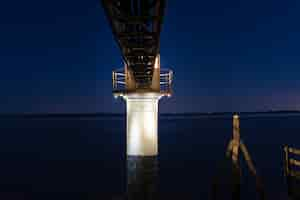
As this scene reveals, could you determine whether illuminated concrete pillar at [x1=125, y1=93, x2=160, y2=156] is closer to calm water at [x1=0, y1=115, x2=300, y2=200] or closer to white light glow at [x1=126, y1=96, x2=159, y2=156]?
white light glow at [x1=126, y1=96, x2=159, y2=156]

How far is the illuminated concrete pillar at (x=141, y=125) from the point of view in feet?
65.3

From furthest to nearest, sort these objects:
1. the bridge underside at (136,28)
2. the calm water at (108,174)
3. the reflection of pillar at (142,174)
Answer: the calm water at (108,174) < the reflection of pillar at (142,174) < the bridge underside at (136,28)

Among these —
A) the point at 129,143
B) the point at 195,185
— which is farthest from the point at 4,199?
the point at 195,185

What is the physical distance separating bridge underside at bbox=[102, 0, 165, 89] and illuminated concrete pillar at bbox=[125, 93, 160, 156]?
2309 mm

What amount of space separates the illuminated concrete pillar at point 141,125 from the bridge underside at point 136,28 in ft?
7.58

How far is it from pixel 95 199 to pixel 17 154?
31744 mm

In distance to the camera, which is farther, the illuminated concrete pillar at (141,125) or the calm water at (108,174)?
the calm water at (108,174)

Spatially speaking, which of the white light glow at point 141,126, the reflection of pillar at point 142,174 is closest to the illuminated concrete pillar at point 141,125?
the white light glow at point 141,126

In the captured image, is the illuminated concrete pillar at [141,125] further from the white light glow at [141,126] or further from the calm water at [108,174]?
the calm water at [108,174]

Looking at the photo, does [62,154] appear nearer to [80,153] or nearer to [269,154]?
[80,153]

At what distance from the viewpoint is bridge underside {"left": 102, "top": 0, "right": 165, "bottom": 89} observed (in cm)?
873

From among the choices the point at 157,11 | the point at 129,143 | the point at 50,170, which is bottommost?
the point at 50,170

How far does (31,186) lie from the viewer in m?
31.4

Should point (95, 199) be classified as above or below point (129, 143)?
below
